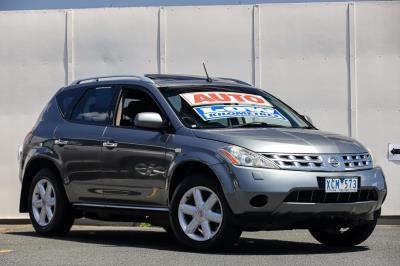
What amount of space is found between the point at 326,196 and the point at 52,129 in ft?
12.0

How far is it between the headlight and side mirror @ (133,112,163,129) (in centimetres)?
99

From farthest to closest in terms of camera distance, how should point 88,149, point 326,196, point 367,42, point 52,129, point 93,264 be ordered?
1. point 367,42
2. point 52,129
3. point 88,149
4. point 326,196
5. point 93,264

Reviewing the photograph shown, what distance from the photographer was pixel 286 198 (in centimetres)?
852

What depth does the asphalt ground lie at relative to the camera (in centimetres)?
827

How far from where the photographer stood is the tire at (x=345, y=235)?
955 centimetres

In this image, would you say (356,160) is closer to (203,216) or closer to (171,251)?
(203,216)

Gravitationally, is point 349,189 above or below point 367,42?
below

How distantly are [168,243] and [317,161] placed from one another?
2.25 metres

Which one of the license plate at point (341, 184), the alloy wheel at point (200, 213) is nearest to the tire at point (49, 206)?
the alloy wheel at point (200, 213)

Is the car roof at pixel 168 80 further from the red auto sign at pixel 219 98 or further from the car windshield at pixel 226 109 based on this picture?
the red auto sign at pixel 219 98

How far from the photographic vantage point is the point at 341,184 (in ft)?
28.7

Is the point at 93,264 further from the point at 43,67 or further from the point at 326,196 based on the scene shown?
the point at 43,67

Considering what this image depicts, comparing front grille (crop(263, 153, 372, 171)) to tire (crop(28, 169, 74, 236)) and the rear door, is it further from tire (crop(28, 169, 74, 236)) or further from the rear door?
tire (crop(28, 169, 74, 236))

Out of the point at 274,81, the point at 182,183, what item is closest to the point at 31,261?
the point at 182,183
